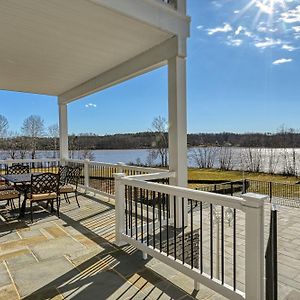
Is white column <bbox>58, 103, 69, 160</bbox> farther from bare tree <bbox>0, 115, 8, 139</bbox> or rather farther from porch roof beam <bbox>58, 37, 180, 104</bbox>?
bare tree <bbox>0, 115, 8, 139</bbox>

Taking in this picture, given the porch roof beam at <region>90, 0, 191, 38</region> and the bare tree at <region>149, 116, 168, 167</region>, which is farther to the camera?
the bare tree at <region>149, 116, 168, 167</region>

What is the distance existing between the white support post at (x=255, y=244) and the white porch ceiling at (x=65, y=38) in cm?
292

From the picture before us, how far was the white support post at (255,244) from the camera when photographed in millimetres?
1780

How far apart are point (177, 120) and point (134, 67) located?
1.59m

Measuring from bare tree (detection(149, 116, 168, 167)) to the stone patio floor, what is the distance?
20.4 m

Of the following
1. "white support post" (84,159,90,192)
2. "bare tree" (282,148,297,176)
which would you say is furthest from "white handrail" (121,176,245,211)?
"bare tree" (282,148,297,176)

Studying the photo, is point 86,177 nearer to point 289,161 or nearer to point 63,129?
point 63,129

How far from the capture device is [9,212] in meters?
5.10

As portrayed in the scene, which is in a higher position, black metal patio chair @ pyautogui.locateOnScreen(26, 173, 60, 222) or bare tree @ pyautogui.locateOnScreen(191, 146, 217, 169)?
black metal patio chair @ pyautogui.locateOnScreen(26, 173, 60, 222)

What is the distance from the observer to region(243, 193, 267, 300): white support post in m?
1.78

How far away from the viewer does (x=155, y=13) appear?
3.73 meters

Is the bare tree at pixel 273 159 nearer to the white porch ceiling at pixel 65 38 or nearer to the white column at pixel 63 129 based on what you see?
the white column at pixel 63 129

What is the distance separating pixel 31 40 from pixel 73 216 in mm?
3100

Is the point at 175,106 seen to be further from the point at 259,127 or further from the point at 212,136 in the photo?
the point at 259,127
